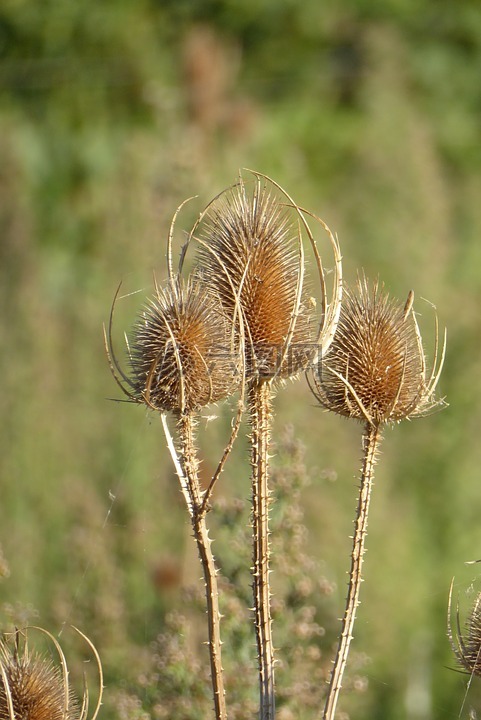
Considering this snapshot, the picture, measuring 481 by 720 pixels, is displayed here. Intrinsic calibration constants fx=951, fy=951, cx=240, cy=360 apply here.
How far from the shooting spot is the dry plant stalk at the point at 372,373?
112cm

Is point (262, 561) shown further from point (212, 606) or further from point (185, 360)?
point (185, 360)

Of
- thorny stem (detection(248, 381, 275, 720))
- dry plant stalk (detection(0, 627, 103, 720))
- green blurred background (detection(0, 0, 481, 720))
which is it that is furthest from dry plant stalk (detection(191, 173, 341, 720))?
green blurred background (detection(0, 0, 481, 720))

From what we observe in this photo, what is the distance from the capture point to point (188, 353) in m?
1.13

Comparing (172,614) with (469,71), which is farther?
(469,71)

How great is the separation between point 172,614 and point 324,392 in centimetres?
54

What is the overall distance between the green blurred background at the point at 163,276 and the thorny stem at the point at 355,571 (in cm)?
24

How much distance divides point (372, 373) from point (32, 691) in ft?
1.77

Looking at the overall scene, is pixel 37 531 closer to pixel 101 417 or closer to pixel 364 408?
pixel 101 417

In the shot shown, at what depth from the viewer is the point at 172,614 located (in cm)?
152

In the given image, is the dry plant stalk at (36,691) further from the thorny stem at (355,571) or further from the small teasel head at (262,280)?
the small teasel head at (262,280)

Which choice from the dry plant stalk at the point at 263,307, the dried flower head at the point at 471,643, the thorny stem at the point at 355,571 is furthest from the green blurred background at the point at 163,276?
the dry plant stalk at the point at 263,307

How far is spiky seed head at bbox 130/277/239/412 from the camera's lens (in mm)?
1114

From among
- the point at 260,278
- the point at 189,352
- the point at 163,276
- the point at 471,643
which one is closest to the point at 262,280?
the point at 260,278

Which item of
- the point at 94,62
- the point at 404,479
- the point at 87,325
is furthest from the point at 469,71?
the point at 87,325
